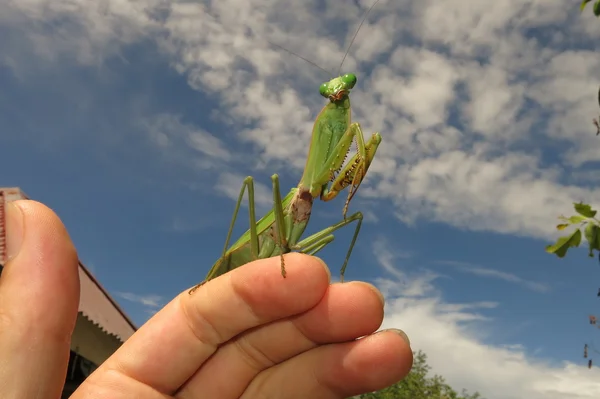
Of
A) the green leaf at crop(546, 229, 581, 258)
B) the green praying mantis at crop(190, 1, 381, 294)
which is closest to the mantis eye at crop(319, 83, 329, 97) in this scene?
the green praying mantis at crop(190, 1, 381, 294)

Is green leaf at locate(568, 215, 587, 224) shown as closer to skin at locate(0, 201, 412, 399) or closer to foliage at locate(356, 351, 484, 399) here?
skin at locate(0, 201, 412, 399)

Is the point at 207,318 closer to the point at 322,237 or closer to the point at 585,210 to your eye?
the point at 322,237

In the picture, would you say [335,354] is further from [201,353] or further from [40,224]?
[40,224]

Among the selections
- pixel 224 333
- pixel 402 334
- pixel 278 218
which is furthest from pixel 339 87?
pixel 224 333

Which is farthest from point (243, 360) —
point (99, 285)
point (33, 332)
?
point (99, 285)

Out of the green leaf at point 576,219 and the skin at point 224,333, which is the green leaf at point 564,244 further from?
the skin at point 224,333
